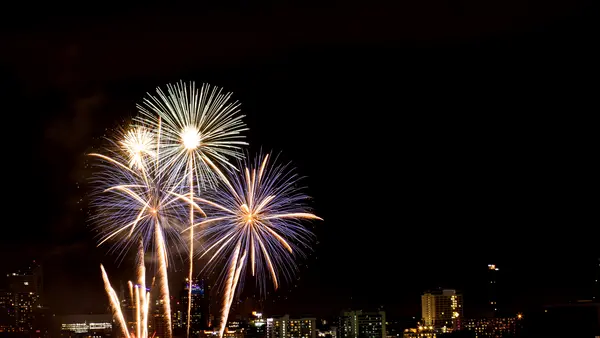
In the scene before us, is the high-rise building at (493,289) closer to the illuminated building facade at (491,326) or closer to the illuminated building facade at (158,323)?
the illuminated building facade at (491,326)

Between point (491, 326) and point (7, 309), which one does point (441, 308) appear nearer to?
point (491, 326)

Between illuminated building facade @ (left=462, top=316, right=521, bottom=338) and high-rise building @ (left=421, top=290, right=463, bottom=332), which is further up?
high-rise building @ (left=421, top=290, right=463, bottom=332)

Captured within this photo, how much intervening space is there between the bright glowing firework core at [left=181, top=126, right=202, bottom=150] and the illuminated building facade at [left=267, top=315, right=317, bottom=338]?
47.4 metres

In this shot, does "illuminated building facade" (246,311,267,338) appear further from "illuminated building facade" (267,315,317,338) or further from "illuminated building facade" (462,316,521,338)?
"illuminated building facade" (462,316,521,338)

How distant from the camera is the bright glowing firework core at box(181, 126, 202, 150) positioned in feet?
67.4

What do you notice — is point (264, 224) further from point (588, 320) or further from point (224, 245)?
point (588, 320)

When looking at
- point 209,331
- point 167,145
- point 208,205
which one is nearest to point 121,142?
point 167,145

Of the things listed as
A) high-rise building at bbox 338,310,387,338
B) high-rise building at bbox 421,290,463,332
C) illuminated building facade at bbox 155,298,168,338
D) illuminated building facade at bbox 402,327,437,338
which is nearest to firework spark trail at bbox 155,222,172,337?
illuminated building facade at bbox 155,298,168,338

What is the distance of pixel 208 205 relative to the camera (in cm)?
2180

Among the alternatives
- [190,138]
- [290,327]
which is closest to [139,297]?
[190,138]

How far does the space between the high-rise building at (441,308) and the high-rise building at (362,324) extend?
3.79m

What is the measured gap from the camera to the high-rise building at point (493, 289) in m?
76.4

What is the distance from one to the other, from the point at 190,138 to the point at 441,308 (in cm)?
5852

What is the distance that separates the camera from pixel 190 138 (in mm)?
20625
